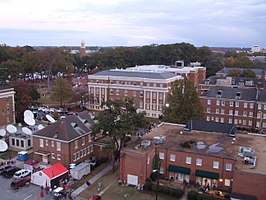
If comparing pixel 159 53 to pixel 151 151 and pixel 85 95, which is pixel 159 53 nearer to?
pixel 85 95

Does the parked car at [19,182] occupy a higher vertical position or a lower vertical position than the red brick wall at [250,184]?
lower

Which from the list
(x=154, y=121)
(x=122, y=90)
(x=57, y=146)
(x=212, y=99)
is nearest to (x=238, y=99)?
(x=212, y=99)

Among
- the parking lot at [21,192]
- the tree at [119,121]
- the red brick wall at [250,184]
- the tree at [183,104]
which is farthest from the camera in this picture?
the tree at [183,104]

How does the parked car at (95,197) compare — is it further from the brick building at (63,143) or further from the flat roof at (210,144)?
the brick building at (63,143)

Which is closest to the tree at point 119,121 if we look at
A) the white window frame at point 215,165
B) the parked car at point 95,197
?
the parked car at point 95,197

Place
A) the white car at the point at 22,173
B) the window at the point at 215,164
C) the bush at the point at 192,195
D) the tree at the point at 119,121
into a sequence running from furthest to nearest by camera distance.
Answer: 1. the tree at the point at 119,121
2. the white car at the point at 22,173
3. the window at the point at 215,164
4. the bush at the point at 192,195

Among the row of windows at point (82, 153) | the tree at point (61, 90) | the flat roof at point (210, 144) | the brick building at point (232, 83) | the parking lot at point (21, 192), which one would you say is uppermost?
the brick building at point (232, 83)
